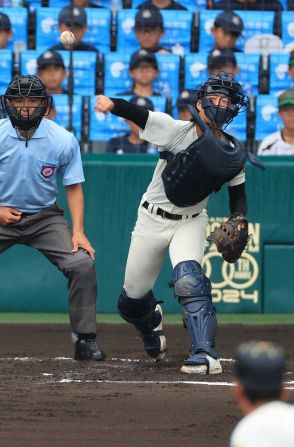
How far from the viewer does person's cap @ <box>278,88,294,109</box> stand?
35.2ft

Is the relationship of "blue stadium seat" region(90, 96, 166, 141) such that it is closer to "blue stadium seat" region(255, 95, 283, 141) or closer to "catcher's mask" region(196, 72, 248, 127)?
"blue stadium seat" region(255, 95, 283, 141)

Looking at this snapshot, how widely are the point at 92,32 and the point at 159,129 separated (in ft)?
18.8

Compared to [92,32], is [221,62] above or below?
below

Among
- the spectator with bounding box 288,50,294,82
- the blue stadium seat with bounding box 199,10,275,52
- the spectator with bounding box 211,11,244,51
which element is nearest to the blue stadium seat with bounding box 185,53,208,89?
the spectator with bounding box 211,11,244,51

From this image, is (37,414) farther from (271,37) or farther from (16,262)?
(271,37)

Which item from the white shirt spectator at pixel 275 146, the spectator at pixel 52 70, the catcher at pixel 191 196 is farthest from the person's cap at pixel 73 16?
the catcher at pixel 191 196

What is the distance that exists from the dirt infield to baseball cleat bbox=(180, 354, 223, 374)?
6 cm

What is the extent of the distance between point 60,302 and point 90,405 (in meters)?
4.21

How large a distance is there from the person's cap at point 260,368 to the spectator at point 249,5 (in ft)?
31.9

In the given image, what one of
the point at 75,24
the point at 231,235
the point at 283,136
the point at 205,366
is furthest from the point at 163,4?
the point at 205,366

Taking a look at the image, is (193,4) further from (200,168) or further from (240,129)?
(200,168)

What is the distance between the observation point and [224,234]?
681 centimetres

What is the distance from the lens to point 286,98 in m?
10.8

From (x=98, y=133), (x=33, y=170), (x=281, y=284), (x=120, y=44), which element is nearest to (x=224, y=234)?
(x=33, y=170)
